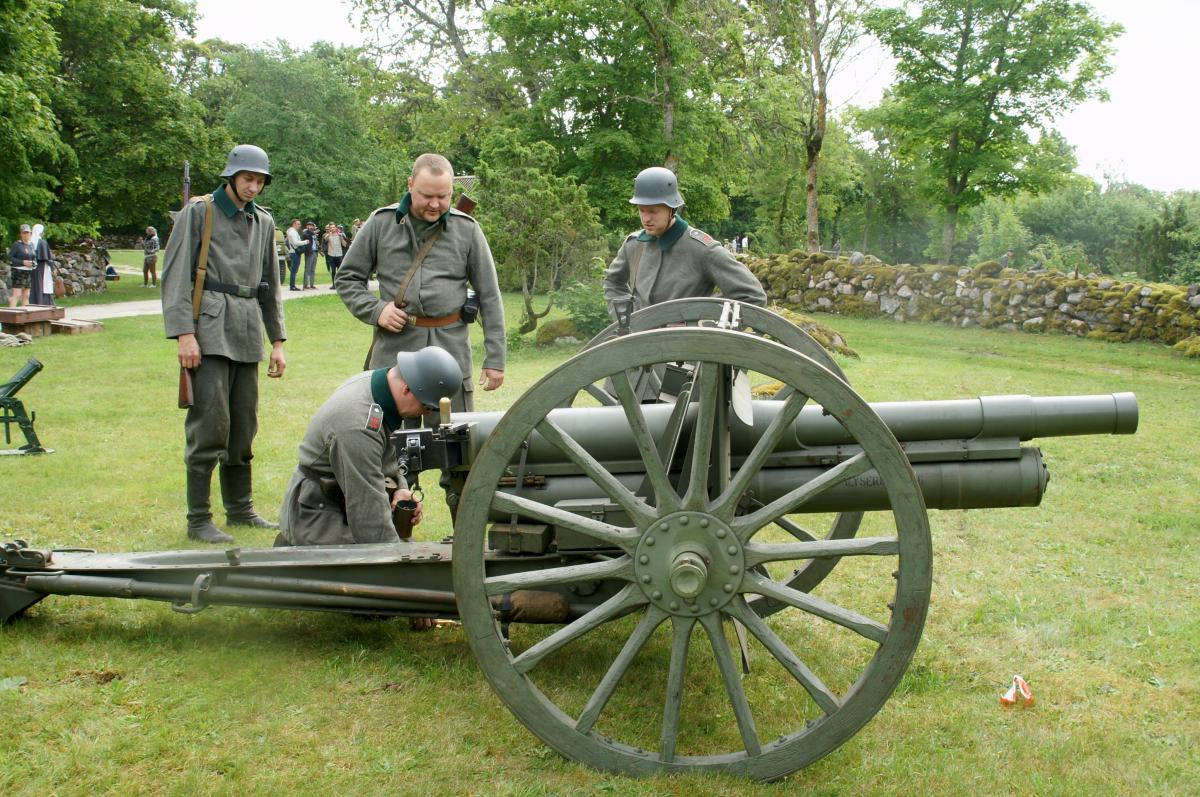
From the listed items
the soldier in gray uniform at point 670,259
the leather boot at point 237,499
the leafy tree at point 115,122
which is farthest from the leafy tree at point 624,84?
the leather boot at point 237,499

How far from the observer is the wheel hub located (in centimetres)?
290

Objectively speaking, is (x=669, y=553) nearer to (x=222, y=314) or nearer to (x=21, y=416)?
(x=222, y=314)

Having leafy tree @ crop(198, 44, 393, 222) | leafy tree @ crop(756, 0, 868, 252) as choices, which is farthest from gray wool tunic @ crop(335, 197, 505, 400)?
leafy tree @ crop(198, 44, 393, 222)

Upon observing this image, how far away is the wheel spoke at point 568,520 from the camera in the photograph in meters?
2.97

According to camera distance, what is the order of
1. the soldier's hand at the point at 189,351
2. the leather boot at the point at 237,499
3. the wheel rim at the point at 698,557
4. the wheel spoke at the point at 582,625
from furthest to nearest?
the leather boot at the point at 237,499 → the soldier's hand at the point at 189,351 → the wheel spoke at the point at 582,625 → the wheel rim at the point at 698,557

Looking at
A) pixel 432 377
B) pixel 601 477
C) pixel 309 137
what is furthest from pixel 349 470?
pixel 309 137

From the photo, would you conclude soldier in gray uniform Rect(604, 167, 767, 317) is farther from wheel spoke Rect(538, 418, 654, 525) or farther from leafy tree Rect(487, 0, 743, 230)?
leafy tree Rect(487, 0, 743, 230)

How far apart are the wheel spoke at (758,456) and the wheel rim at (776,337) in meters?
1.19

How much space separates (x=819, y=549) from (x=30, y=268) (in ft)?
54.9

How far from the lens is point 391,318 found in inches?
189

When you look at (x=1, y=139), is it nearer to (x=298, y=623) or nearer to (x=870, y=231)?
(x=298, y=623)

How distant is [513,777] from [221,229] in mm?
3393

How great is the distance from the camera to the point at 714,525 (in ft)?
9.57

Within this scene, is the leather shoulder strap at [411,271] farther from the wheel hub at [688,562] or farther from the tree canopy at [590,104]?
the tree canopy at [590,104]
